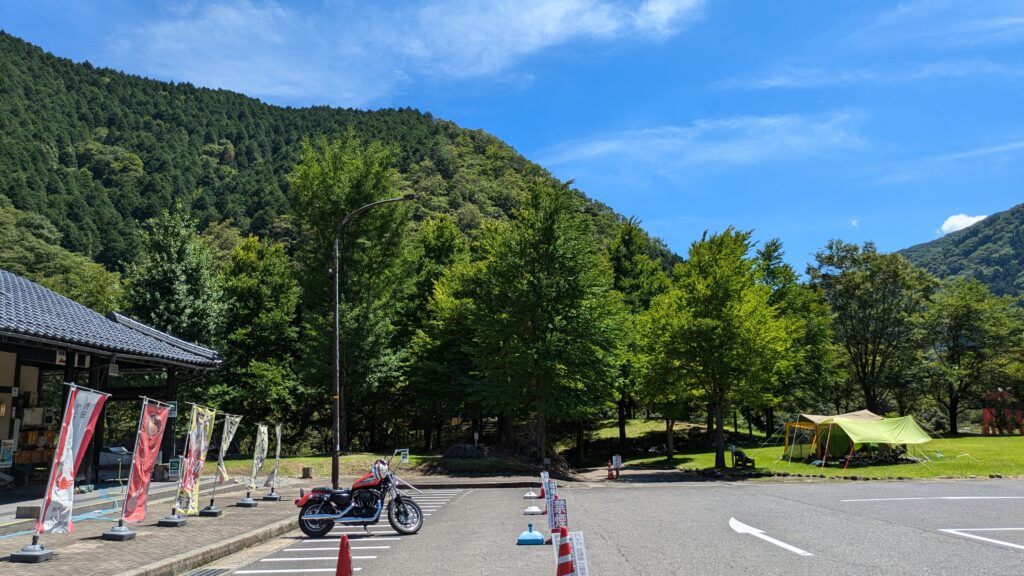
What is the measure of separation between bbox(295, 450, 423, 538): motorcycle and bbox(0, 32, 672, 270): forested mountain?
234ft

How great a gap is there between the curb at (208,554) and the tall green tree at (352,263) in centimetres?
2111

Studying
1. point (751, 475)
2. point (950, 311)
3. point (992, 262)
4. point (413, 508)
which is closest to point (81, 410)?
point (413, 508)

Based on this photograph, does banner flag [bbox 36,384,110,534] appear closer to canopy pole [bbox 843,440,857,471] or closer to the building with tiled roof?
the building with tiled roof

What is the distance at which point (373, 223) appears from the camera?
1404 inches

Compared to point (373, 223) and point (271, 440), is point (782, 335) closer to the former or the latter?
point (373, 223)

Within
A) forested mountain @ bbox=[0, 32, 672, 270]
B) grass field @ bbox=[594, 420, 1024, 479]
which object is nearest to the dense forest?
grass field @ bbox=[594, 420, 1024, 479]

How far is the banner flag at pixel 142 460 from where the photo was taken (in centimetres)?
1066

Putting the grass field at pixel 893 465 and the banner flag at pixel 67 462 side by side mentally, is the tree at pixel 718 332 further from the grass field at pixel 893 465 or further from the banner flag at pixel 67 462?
the banner flag at pixel 67 462

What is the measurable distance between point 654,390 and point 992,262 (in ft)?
424

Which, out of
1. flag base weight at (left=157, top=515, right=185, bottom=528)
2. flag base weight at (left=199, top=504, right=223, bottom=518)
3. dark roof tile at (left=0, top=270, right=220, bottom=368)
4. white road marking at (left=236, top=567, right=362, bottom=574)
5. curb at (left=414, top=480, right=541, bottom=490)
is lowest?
curb at (left=414, top=480, right=541, bottom=490)

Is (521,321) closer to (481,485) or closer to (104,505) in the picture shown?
(481,485)

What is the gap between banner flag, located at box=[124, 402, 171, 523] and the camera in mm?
10664

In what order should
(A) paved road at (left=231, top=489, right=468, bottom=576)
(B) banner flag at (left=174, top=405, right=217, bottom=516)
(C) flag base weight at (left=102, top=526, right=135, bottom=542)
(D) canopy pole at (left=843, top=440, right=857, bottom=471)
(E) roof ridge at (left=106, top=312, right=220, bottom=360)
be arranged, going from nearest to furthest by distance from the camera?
(A) paved road at (left=231, top=489, right=468, bottom=576) → (C) flag base weight at (left=102, top=526, right=135, bottom=542) → (B) banner flag at (left=174, top=405, right=217, bottom=516) → (E) roof ridge at (left=106, top=312, right=220, bottom=360) → (D) canopy pole at (left=843, top=440, right=857, bottom=471)

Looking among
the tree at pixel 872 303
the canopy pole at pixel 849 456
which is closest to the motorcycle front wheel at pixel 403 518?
the canopy pole at pixel 849 456
